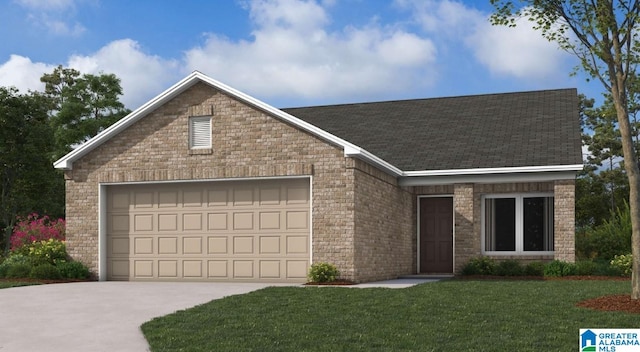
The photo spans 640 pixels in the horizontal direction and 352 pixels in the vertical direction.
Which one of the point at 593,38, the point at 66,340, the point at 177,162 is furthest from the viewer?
the point at 177,162

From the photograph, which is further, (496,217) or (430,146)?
(430,146)

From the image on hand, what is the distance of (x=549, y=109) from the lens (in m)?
27.3

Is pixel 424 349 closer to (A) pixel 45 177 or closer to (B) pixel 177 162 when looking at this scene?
(B) pixel 177 162

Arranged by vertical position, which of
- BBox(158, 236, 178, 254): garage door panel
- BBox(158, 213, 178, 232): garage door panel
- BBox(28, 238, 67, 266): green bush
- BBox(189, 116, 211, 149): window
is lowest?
BBox(28, 238, 67, 266): green bush

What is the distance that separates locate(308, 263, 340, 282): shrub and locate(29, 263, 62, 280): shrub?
7228 millimetres

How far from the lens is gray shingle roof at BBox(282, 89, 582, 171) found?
23.3 m

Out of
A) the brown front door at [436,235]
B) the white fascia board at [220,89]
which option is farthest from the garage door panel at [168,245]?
the brown front door at [436,235]

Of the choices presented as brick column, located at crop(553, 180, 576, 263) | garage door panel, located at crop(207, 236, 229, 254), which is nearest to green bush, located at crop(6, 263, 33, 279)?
garage door panel, located at crop(207, 236, 229, 254)

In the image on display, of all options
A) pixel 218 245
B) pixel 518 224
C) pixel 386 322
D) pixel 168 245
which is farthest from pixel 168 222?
pixel 386 322

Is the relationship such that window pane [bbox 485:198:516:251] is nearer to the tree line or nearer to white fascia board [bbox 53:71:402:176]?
white fascia board [bbox 53:71:402:176]

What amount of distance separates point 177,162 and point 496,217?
9.83m

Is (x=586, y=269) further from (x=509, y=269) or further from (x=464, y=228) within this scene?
(x=464, y=228)

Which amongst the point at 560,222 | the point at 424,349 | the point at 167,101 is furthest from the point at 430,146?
the point at 424,349

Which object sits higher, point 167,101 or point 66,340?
point 167,101
